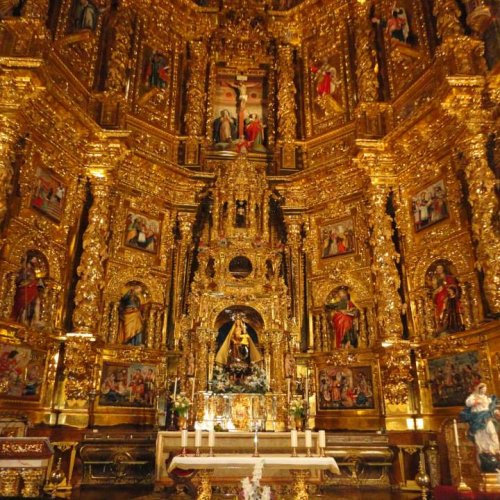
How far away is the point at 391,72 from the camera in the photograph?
14.1 m

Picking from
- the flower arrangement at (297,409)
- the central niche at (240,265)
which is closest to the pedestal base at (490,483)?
the flower arrangement at (297,409)

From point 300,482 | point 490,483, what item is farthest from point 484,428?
point 300,482

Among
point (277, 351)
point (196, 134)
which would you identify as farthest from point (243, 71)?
point (277, 351)

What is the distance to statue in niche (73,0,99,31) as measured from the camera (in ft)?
43.8

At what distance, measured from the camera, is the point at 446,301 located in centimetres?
1076

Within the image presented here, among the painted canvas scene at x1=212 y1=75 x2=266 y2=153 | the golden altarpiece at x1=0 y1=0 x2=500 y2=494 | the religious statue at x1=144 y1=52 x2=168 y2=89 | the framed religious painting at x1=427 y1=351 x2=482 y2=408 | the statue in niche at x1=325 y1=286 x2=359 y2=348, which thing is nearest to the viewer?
the framed religious painting at x1=427 y1=351 x2=482 y2=408

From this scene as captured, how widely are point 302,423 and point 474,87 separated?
27.8 feet

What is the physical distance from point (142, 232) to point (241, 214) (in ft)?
9.55

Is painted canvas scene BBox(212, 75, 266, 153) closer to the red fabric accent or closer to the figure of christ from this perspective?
the figure of christ

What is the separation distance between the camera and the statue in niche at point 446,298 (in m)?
10.5

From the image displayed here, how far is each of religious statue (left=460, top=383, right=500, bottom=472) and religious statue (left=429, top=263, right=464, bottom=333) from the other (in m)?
3.65

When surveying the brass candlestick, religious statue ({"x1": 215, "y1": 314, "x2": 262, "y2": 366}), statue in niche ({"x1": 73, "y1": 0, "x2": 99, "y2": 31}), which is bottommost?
the brass candlestick

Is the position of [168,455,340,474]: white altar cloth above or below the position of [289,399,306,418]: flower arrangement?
below

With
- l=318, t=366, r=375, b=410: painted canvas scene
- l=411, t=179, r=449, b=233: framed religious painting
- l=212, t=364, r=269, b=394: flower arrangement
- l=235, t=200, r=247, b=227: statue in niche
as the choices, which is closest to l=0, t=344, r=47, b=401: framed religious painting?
l=212, t=364, r=269, b=394: flower arrangement
